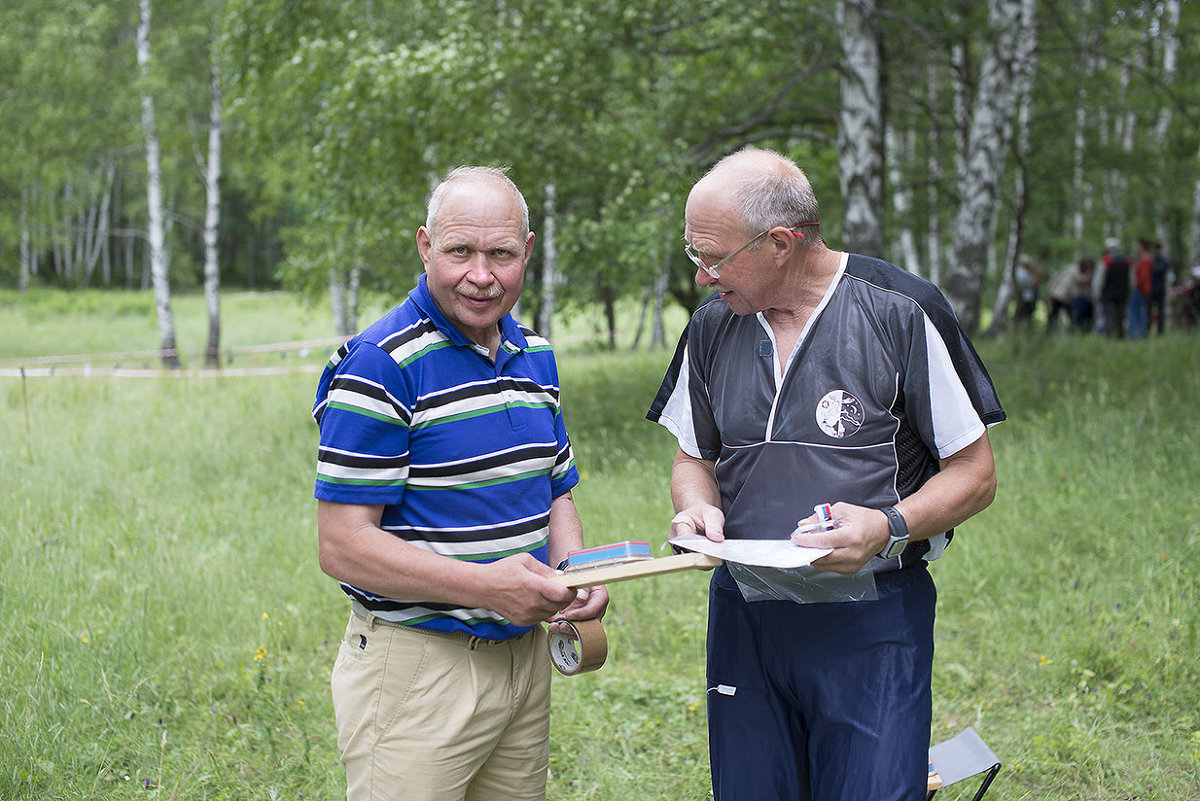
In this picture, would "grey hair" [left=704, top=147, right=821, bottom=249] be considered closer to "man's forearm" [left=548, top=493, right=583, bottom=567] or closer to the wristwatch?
the wristwatch

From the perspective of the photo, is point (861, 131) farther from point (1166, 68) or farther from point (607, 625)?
point (1166, 68)

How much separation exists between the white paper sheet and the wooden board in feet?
0.11

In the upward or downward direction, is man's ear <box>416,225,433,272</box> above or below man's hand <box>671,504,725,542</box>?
above

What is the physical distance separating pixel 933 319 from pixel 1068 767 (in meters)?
2.29

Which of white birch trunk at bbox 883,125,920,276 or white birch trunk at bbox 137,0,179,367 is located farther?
white birch trunk at bbox 137,0,179,367

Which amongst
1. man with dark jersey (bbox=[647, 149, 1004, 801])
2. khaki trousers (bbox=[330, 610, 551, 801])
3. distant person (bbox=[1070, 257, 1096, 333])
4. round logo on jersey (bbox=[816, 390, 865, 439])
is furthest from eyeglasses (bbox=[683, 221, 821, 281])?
distant person (bbox=[1070, 257, 1096, 333])

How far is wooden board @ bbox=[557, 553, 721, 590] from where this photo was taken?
79.7 inches

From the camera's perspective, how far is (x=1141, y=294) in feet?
53.4

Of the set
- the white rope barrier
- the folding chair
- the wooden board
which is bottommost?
the white rope barrier

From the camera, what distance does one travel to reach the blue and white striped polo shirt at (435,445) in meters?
2.07

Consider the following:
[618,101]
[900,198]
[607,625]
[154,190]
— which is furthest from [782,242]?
[154,190]

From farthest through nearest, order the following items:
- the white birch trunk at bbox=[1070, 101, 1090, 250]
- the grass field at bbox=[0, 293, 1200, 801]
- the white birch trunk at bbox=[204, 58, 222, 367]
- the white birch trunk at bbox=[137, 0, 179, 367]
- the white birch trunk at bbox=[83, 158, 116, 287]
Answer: the white birch trunk at bbox=[83, 158, 116, 287] < the white birch trunk at bbox=[204, 58, 222, 367] < the white birch trunk at bbox=[137, 0, 179, 367] < the white birch trunk at bbox=[1070, 101, 1090, 250] < the grass field at bbox=[0, 293, 1200, 801]

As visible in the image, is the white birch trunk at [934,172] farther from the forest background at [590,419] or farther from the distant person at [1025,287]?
the distant person at [1025,287]

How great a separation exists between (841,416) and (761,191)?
0.54 metres
